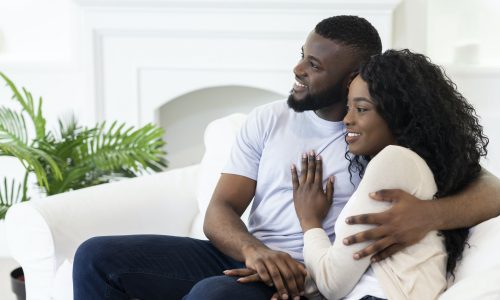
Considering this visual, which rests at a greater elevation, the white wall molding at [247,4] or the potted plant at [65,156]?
the white wall molding at [247,4]

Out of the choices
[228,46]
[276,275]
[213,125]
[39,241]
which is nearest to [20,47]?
[228,46]

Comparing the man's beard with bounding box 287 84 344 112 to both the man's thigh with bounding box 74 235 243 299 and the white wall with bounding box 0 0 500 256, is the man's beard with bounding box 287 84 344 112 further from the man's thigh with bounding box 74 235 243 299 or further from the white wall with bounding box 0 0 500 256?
the white wall with bounding box 0 0 500 256

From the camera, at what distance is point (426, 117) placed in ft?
4.73

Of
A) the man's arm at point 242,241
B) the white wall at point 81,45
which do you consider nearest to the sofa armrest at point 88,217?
the man's arm at point 242,241

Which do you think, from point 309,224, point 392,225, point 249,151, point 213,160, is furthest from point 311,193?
point 213,160

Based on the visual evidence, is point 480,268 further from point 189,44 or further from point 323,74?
point 189,44

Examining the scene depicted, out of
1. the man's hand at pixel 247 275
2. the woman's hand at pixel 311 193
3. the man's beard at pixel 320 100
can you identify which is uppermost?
the man's beard at pixel 320 100

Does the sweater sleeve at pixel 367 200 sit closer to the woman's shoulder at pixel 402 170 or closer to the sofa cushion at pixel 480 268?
the woman's shoulder at pixel 402 170

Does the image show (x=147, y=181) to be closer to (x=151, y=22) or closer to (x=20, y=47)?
(x=151, y=22)

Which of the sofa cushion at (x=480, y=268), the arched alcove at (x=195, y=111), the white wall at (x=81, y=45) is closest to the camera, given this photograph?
the sofa cushion at (x=480, y=268)

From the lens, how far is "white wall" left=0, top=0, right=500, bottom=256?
132 inches

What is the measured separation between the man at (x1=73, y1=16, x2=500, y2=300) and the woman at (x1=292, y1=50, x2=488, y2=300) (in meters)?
0.06

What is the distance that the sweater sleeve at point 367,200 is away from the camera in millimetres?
1366

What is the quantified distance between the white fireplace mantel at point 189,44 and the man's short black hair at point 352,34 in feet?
4.82
